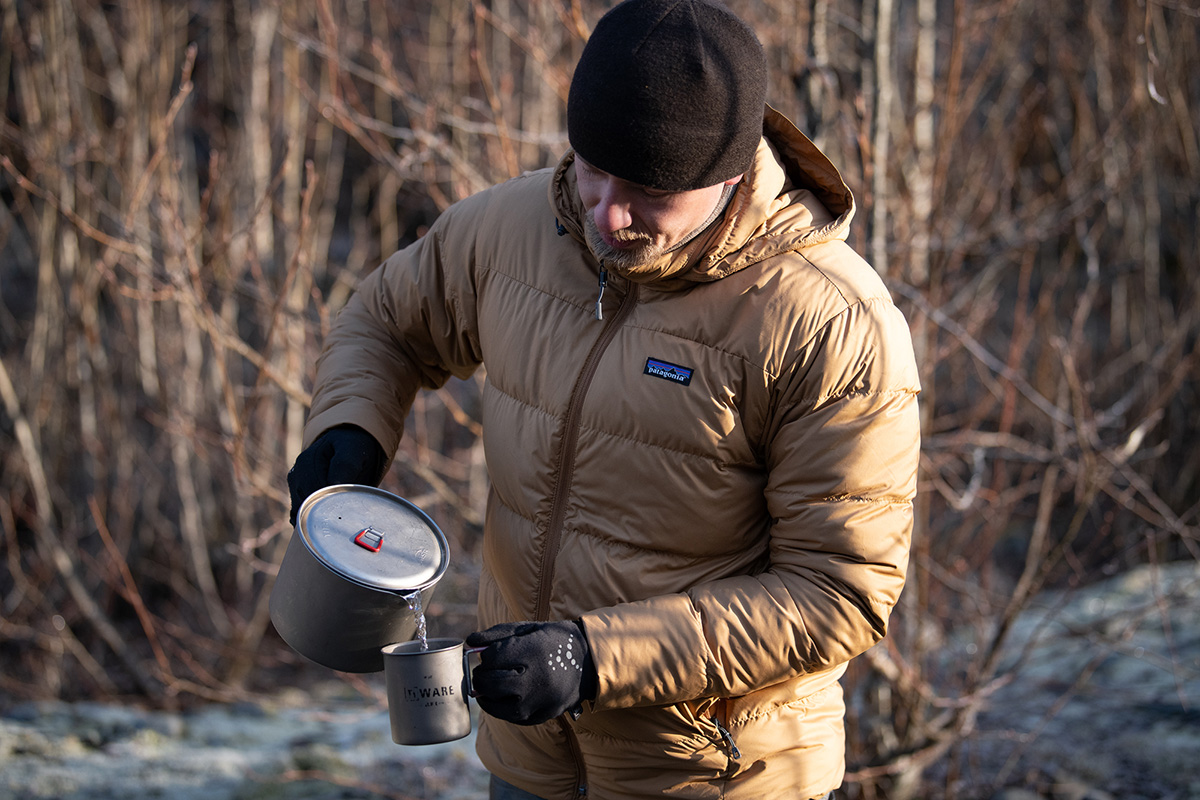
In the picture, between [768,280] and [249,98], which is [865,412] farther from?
[249,98]

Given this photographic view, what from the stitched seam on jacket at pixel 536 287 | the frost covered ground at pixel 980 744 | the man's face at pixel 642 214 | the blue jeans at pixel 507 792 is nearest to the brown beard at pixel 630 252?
the man's face at pixel 642 214

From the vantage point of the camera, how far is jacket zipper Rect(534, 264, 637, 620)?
1734 mm

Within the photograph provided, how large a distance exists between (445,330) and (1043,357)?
342 centimetres

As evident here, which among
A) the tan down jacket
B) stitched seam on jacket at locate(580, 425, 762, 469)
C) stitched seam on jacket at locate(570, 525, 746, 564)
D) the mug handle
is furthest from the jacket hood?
the mug handle

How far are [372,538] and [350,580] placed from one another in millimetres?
118

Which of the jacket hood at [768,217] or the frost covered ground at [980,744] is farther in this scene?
the frost covered ground at [980,744]

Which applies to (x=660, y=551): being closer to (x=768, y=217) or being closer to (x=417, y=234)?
(x=768, y=217)

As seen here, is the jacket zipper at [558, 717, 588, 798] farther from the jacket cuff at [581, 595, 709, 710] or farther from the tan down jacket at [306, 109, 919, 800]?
the jacket cuff at [581, 595, 709, 710]

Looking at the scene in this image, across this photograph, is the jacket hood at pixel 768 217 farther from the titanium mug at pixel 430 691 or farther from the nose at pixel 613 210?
the titanium mug at pixel 430 691

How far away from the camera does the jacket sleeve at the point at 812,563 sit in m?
1.56

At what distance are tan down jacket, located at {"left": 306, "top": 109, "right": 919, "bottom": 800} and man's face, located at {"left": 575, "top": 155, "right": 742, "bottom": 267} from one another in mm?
35

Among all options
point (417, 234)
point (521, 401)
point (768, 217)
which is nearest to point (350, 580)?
point (521, 401)

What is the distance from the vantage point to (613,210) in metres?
1.62

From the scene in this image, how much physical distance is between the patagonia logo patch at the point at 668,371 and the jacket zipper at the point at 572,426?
0.11 m
